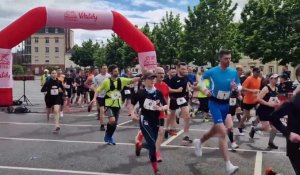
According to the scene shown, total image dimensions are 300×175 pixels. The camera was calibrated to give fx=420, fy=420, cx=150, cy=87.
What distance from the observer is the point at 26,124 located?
44.7ft

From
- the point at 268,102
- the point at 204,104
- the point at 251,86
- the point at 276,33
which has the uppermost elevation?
the point at 276,33

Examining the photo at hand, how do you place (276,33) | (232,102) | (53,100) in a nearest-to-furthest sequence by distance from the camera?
1. (232,102)
2. (53,100)
3. (276,33)

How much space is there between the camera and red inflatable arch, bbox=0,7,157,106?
14141 mm

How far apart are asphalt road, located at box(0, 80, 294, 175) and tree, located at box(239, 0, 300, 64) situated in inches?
1194

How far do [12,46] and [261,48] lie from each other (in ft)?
102

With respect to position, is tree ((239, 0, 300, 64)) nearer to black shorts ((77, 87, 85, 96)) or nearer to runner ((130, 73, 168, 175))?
black shorts ((77, 87, 85, 96))

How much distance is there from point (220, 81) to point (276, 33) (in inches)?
1414

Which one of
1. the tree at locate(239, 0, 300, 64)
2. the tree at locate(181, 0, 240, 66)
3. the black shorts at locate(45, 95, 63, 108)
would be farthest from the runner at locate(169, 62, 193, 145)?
the tree at locate(181, 0, 240, 66)

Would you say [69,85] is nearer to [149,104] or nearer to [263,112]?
[263,112]

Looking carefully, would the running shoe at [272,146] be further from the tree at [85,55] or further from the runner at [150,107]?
the tree at [85,55]

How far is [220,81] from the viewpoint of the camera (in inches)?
298

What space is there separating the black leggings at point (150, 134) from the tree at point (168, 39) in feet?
154

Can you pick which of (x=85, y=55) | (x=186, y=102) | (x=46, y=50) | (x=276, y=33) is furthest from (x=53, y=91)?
(x=46, y=50)

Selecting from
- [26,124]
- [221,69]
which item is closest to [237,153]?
[221,69]
